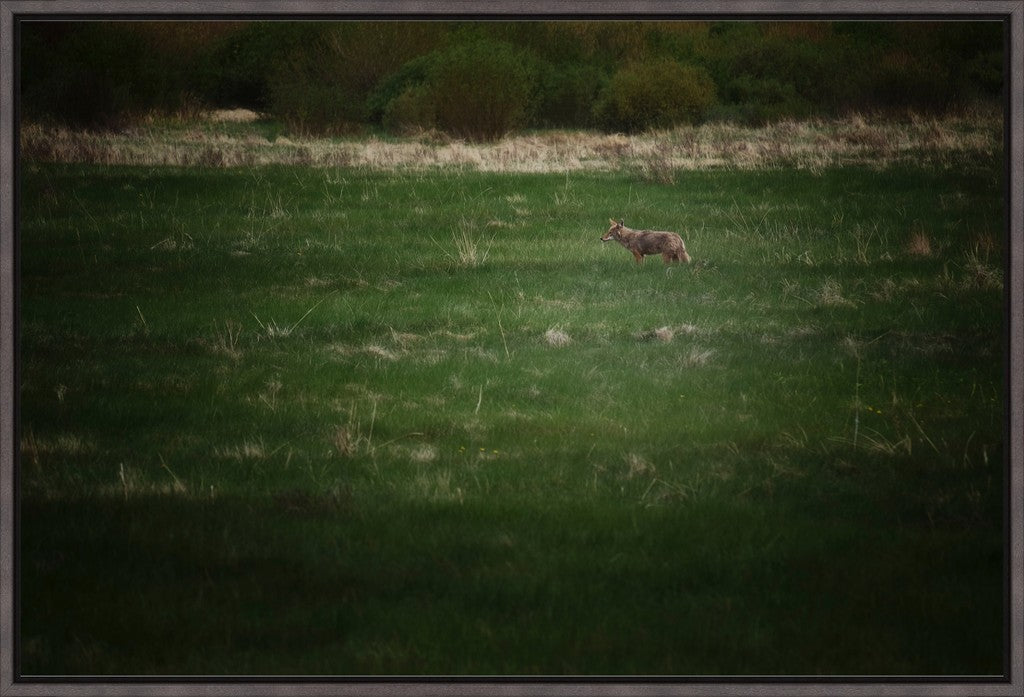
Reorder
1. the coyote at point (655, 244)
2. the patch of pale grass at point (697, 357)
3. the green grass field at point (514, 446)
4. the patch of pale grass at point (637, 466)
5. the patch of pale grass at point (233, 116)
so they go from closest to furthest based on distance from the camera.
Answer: the green grass field at point (514, 446)
the patch of pale grass at point (637, 466)
the patch of pale grass at point (697, 357)
the coyote at point (655, 244)
the patch of pale grass at point (233, 116)

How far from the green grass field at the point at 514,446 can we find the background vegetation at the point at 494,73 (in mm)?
11589

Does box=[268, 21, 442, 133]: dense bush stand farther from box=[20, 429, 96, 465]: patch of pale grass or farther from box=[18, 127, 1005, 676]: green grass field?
box=[20, 429, 96, 465]: patch of pale grass

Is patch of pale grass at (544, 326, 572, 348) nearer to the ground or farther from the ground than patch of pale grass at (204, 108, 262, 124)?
farther from the ground

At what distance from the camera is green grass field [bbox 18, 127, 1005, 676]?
638 centimetres

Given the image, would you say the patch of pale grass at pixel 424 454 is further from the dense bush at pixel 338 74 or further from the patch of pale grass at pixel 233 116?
the patch of pale grass at pixel 233 116

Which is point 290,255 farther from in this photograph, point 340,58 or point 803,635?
point 340,58

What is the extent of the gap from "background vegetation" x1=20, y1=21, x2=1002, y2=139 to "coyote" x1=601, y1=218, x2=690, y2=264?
13.3 m

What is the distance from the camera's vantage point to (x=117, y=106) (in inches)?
1147

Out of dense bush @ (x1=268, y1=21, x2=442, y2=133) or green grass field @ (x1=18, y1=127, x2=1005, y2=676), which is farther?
dense bush @ (x1=268, y1=21, x2=442, y2=133)

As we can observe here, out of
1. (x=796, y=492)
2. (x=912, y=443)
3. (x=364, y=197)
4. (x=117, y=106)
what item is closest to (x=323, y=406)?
(x=796, y=492)

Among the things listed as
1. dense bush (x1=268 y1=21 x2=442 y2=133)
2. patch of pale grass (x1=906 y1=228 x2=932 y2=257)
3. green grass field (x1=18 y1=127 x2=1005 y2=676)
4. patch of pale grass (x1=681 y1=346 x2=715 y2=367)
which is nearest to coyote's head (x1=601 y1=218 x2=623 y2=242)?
green grass field (x1=18 y1=127 x2=1005 y2=676)

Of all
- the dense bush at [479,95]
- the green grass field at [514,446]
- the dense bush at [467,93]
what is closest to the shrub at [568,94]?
the dense bush at [467,93]

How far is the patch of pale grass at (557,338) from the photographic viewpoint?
38.2 ft

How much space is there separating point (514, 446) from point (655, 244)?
21.1ft
